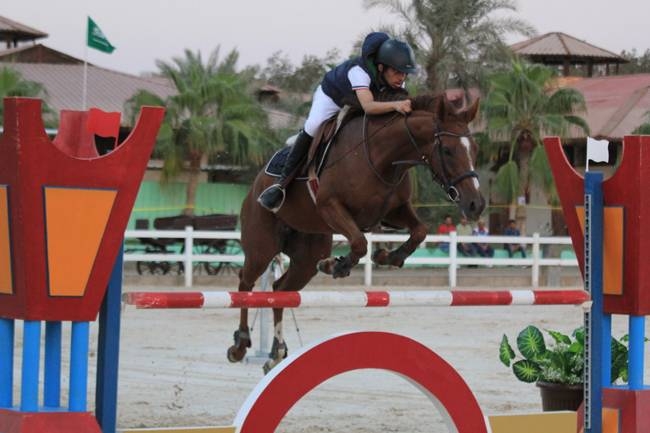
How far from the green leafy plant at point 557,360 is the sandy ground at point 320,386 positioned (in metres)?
0.98

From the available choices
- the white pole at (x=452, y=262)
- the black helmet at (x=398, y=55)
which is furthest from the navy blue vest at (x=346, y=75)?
the white pole at (x=452, y=262)

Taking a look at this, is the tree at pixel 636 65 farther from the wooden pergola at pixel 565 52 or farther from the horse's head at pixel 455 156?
the horse's head at pixel 455 156

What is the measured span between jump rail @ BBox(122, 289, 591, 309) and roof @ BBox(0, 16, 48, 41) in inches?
1817

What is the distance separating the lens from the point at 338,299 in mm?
4266

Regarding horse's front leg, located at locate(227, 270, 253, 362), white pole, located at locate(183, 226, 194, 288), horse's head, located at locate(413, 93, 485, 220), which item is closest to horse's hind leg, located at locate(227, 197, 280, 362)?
horse's front leg, located at locate(227, 270, 253, 362)

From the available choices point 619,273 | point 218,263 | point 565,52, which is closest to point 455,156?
point 619,273

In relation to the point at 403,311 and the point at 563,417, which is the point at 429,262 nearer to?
the point at 403,311

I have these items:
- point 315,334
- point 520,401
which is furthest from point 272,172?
point 315,334

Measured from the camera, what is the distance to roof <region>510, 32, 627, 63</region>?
45.8 meters

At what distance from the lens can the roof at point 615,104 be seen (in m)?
35.5

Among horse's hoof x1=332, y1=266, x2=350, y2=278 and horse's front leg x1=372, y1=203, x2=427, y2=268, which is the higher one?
horse's front leg x1=372, y1=203, x2=427, y2=268

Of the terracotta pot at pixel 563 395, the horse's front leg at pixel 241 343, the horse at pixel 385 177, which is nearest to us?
the terracotta pot at pixel 563 395

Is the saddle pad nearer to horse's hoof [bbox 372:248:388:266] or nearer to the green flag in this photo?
horse's hoof [bbox 372:248:388:266]

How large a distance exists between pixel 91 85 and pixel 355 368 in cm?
3455
